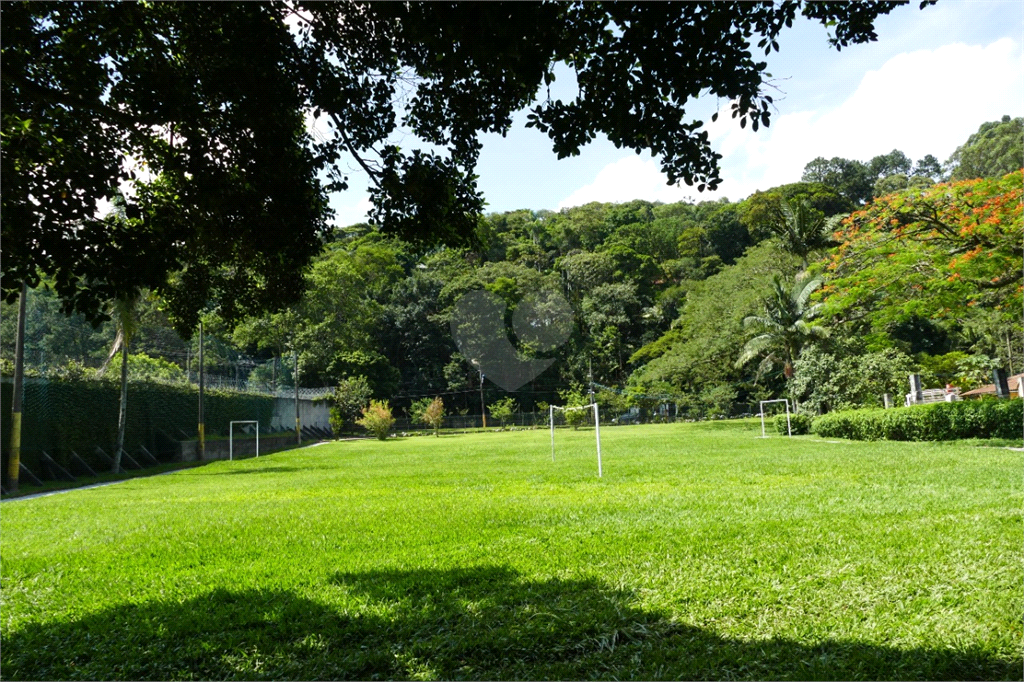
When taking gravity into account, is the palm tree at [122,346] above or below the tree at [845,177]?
below

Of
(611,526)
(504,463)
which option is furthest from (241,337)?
(611,526)

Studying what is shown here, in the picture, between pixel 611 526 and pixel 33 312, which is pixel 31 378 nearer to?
pixel 33 312

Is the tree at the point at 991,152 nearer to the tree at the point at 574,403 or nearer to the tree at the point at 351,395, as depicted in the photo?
the tree at the point at 574,403

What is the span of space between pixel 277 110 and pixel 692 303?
126 feet

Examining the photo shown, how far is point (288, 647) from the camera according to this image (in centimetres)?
340

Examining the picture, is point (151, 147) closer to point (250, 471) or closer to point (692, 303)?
point (250, 471)

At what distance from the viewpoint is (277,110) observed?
4242 mm

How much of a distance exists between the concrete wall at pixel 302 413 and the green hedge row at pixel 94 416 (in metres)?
9.68

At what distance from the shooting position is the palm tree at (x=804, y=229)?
34000mm

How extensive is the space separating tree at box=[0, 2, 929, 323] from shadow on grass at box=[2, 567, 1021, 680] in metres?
1.75

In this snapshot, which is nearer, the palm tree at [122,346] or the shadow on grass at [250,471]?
the palm tree at [122,346]

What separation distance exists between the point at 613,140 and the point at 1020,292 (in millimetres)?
13456

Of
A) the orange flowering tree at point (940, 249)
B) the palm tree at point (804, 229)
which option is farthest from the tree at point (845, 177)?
the orange flowering tree at point (940, 249)

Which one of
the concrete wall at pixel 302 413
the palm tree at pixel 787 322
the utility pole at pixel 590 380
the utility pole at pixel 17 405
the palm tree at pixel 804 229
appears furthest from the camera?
the utility pole at pixel 590 380
